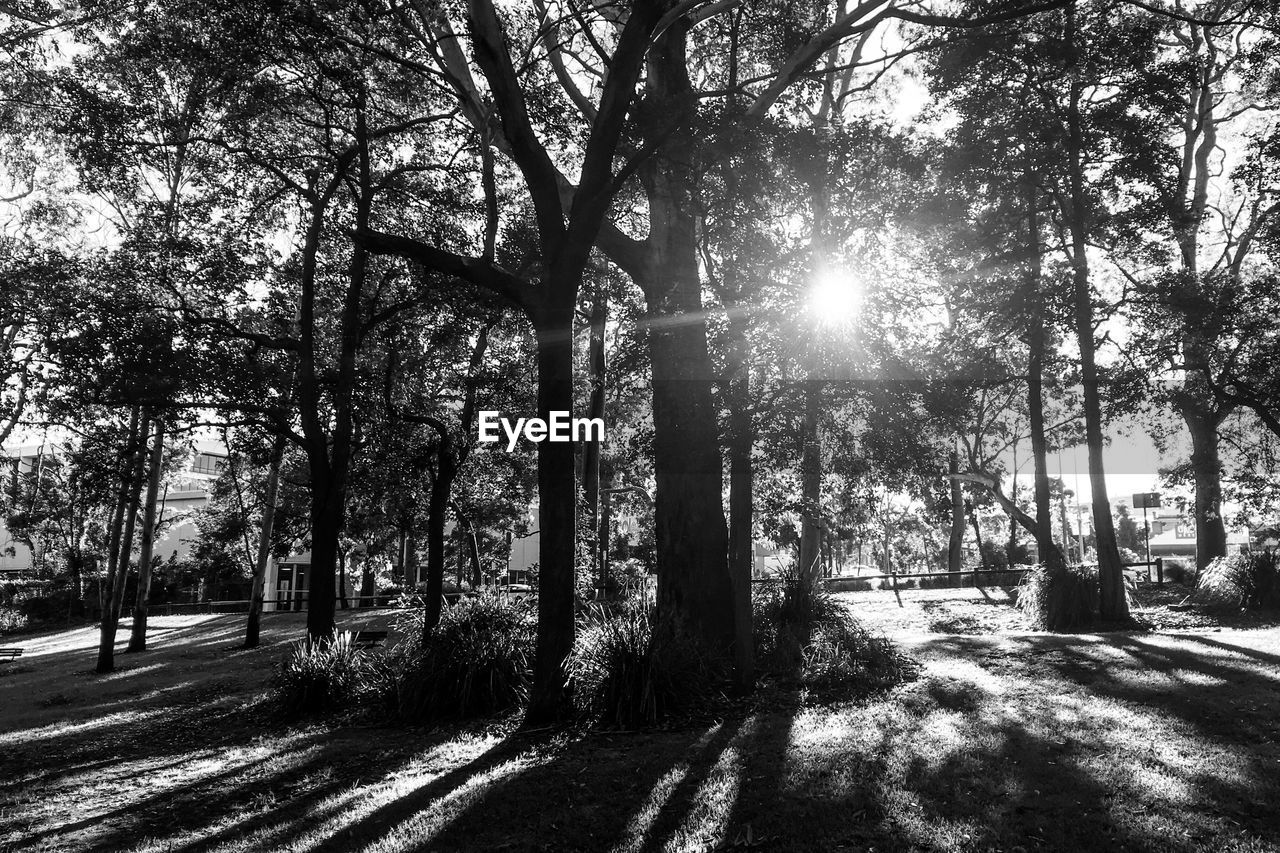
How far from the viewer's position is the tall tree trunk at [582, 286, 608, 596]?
66.3ft

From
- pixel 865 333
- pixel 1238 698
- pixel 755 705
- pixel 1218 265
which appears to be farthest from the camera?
pixel 1218 265

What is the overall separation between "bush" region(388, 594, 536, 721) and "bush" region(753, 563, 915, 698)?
3.55m

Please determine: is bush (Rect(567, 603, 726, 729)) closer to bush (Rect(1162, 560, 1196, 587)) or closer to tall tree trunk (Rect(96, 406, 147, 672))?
tall tree trunk (Rect(96, 406, 147, 672))

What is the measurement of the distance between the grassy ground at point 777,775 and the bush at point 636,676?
501mm

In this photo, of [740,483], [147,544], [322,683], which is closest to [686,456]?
[740,483]

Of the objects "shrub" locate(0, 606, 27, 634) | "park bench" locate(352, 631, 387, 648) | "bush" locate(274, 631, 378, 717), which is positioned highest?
"park bench" locate(352, 631, 387, 648)

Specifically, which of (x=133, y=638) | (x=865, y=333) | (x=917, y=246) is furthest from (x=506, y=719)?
(x=133, y=638)

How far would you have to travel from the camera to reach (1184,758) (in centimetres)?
634

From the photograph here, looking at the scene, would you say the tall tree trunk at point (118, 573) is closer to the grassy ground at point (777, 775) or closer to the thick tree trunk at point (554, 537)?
the grassy ground at point (777, 775)

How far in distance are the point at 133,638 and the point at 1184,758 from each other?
2477 cm

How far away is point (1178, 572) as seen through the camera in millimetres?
24953

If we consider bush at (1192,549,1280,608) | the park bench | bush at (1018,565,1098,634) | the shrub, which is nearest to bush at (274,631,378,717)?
the park bench

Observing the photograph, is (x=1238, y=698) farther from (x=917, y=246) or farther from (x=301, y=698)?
(x=301, y=698)

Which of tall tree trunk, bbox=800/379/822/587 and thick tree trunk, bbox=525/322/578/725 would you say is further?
tall tree trunk, bbox=800/379/822/587
